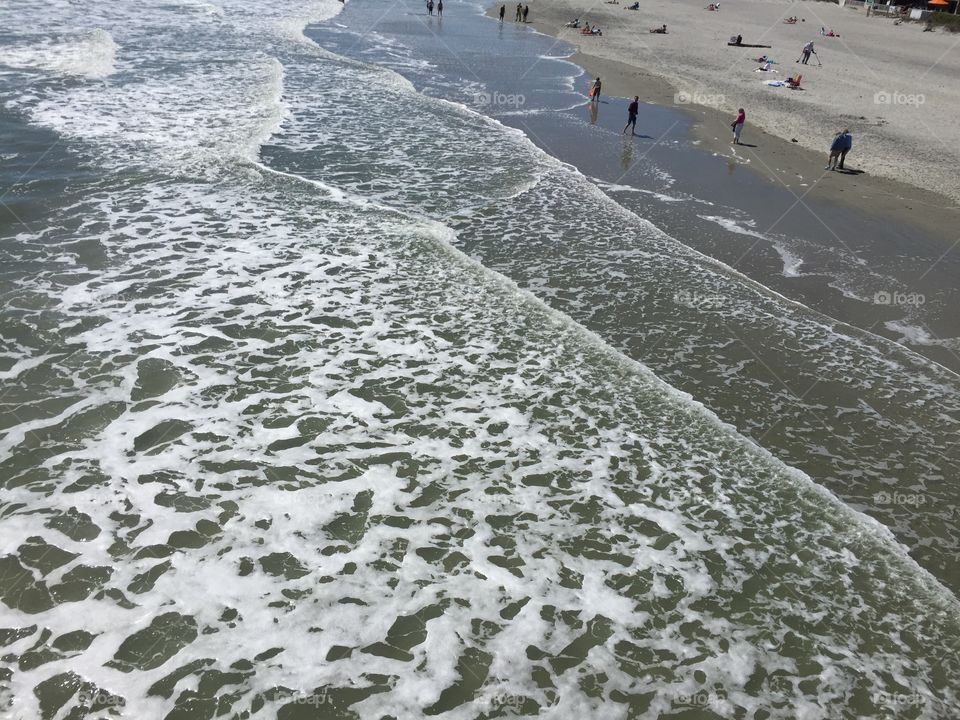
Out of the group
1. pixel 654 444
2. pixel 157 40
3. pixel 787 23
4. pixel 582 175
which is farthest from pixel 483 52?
pixel 654 444

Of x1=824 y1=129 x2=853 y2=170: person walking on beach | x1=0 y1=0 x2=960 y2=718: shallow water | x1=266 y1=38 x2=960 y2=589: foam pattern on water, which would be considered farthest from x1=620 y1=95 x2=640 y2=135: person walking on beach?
x1=0 y1=0 x2=960 y2=718: shallow water

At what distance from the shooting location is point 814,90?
30953 mm

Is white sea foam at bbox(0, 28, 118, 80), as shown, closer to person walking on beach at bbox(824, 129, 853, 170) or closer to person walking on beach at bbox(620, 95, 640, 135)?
person walking on beach at bbox(620, 95, 640, 135)

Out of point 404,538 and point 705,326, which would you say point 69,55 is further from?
point 404,538

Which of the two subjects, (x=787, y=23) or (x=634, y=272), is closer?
(x=634, y=272)

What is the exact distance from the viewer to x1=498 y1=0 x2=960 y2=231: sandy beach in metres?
19.9

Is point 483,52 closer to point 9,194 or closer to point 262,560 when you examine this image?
point 9,194

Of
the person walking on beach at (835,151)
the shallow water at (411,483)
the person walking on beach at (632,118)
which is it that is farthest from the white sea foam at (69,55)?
the person walking on beach at (835,151)

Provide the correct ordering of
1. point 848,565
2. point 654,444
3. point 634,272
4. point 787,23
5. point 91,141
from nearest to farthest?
point 848,565, point 654,444, point 634,272, point 91,141, point 787,23

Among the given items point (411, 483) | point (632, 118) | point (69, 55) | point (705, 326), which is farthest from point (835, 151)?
point (69, 55)

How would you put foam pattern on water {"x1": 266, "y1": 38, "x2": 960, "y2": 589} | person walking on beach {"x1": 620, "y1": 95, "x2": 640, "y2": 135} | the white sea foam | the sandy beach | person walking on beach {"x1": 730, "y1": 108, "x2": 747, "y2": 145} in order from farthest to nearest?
the white sea foam → person walking on beach {"x1": 620, "y1": 95, "x2": 640, "y2": 135} → person walking on beach {"x1": 730, "y1": 108, "x2": 747, "y2": 145} → the sandy beach → foam pattern on water {"x1": 266, "y1": 38, "x2": 960, "y2": 589}

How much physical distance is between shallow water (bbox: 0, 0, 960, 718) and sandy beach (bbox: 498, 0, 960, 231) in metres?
8.98

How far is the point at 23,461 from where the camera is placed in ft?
24.5

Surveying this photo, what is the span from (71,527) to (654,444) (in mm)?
6820
